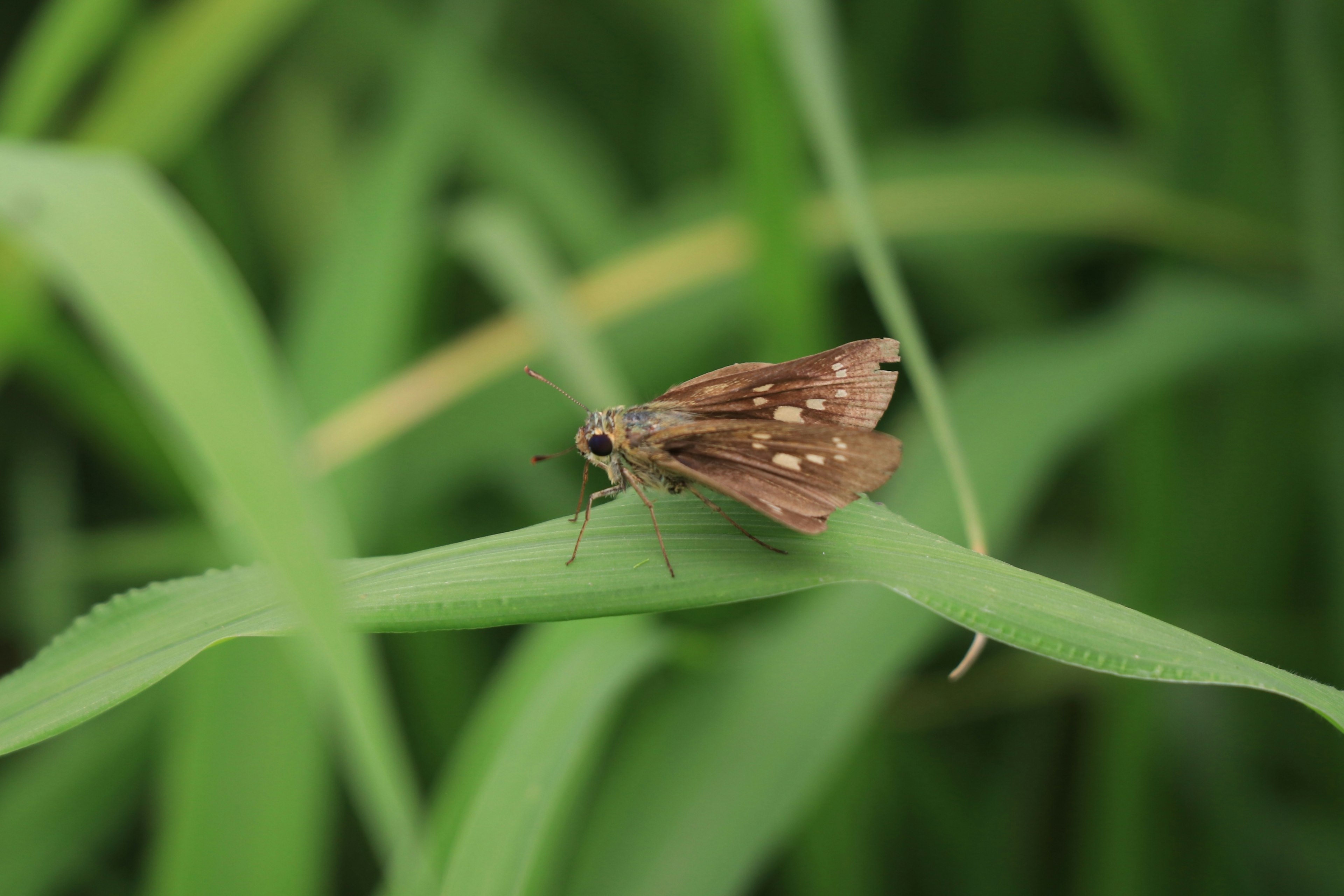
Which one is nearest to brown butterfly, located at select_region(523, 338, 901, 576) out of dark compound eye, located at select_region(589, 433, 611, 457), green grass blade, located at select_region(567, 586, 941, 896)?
dark compound eye, located at select_region(589, 433, 611, 457)

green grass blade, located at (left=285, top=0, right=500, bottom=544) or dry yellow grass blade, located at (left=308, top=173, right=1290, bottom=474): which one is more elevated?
green grass blade, located at (left=285, top=0, right=500, bottom=544)

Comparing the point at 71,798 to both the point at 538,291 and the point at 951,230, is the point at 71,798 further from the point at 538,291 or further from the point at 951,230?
the point at 951,230

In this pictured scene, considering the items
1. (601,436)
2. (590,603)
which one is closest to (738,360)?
(601,436)

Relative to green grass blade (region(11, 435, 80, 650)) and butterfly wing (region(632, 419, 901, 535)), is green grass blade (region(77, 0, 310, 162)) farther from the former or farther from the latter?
butterfly wing (region(632, 419, 901, 535))

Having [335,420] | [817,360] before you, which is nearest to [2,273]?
Answer: [335,420]

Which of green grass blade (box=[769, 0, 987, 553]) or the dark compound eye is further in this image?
the dark compound eye

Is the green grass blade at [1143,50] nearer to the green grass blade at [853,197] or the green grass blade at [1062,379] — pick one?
the green grass blade at [1062,379]

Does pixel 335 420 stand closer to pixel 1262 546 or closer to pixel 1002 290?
pixel 1002 290
